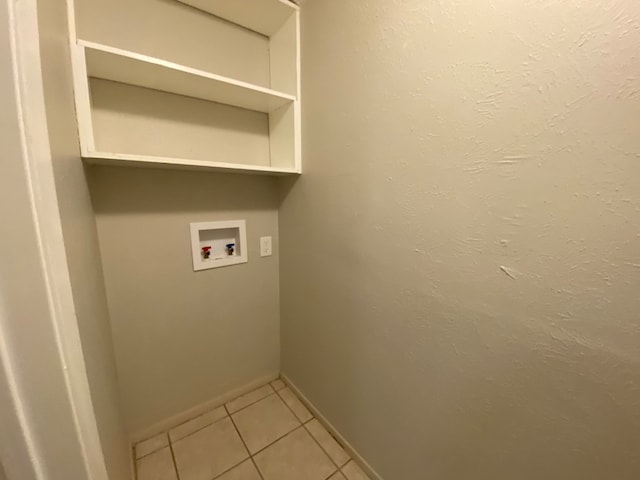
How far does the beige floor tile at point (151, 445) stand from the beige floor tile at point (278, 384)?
0.61 metres

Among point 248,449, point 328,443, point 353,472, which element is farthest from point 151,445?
point 353,472

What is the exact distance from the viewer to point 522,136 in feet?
2.04

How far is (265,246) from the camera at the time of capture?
1549 millimetres

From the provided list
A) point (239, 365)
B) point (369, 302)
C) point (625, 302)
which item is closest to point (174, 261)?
point (239, 365)

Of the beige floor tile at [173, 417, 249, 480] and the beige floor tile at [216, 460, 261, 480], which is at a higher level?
the beige floor tile at [173, 417, 249, 480]

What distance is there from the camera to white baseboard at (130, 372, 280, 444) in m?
1.32

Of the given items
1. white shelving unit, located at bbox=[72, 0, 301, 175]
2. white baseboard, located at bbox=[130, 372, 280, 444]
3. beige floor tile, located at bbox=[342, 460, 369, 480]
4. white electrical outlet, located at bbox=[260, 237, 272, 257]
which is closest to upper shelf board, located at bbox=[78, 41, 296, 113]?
white shelving unit, located at bbox=[72, 0, 301, 175]

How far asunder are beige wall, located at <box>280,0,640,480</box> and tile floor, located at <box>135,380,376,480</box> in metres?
0.24

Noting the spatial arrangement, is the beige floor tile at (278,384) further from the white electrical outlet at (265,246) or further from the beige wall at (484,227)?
the white electrical outlet at (265,246)

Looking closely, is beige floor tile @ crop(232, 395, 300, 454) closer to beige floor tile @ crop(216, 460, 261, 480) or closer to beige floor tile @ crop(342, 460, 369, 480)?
beige floor tile @ crop(216, 460, 261, 480)

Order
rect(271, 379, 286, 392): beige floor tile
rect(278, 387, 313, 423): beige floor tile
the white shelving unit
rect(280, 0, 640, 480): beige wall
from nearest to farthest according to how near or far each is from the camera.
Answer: rect(280, 0, 640, 480): beige wall, the white shelving unit, rect(278, 387, 313, 423): beige floor tile, rect(271, 379, 286, 392): beige floor tile

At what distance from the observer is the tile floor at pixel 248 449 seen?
1181 millimetres

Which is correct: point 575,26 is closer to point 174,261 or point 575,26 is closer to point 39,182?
point 39,182

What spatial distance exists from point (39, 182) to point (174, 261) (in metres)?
1.04
